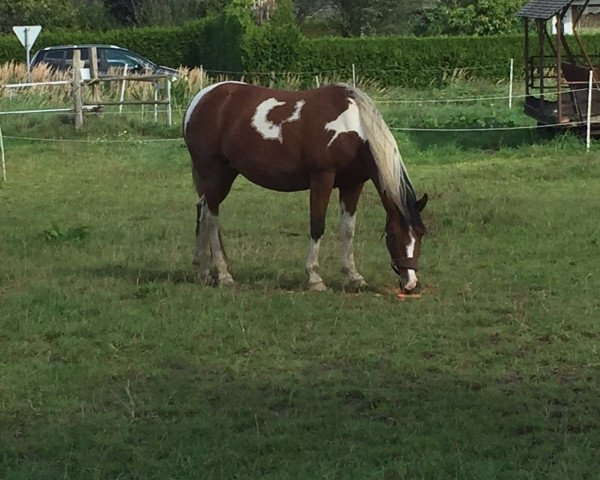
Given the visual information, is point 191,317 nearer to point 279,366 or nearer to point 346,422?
point 279,366

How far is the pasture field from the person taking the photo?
4.78 m

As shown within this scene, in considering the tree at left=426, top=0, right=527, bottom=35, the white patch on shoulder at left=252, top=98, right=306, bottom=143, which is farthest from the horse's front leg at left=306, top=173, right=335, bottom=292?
the tree at left=426, top=0, right=527, bottom=35

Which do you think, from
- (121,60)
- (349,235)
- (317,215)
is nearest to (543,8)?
(349,235)

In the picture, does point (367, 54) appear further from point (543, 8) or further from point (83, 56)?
point (543, 8)

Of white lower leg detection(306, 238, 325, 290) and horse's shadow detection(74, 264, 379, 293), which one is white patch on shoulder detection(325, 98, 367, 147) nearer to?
white lower leg detection(306, 238, 325, 290)

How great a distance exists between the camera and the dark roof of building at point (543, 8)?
1755 centimetres

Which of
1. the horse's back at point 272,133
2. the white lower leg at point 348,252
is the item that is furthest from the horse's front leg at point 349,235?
the horse's back at point 272,133

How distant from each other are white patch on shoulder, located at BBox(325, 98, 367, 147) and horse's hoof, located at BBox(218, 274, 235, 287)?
1372 millimetres

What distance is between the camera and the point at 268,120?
830 centimetres

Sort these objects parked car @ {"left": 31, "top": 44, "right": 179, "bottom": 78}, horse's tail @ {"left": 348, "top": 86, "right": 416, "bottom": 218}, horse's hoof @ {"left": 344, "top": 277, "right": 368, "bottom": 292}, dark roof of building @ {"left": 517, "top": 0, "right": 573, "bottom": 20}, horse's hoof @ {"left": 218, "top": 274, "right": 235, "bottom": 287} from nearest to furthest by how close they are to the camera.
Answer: horse's tail @ {"left": 348, "top": 86, "right": 416, "bottom": 218} < horse's hoof @ {"left": 344, "top": 277, "right": 368, "bottom": 292} < horse's hoof @ {"left": 218, "top": 274, "right": 235, "bottom": 287} < dark roof of building @ {"left": 517, "top": 0, "right": 573, "bottom": 20} < parked car @ {"left": 31, "top": 44, "right": 179, "bottom": 78}

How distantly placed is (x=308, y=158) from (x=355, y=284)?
41.6 inches

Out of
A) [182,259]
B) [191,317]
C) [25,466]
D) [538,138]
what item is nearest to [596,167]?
[538,138]

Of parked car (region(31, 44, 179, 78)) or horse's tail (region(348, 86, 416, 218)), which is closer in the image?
horse's tail (region(348, 86, 416, 218))

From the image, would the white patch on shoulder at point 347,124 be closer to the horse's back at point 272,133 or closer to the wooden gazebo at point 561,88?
Result: the horse's back at point 272,133
